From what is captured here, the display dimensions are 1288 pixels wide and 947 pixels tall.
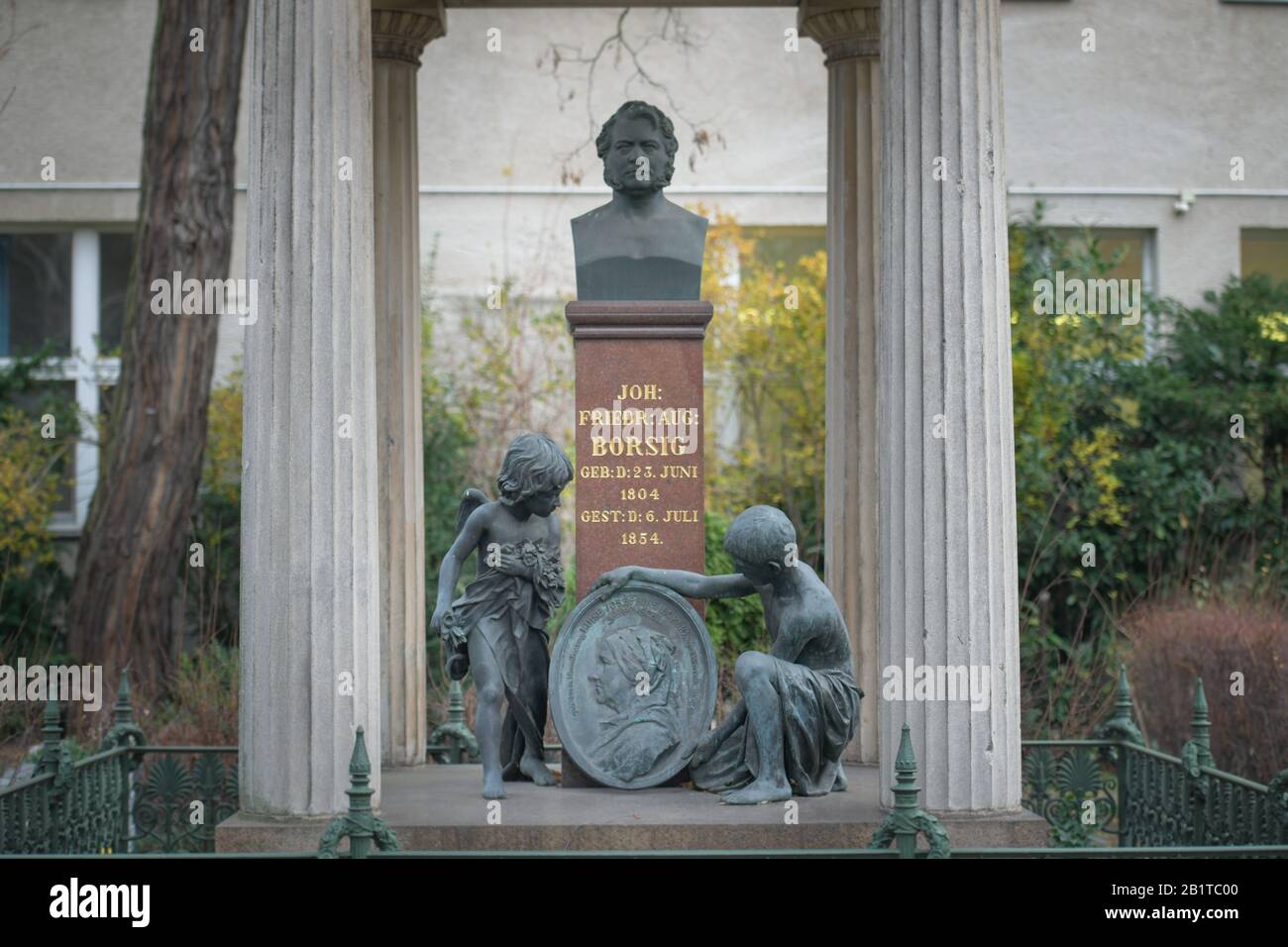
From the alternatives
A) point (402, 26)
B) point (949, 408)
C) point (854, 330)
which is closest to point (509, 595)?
point (949, 408)

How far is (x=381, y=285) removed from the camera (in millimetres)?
11227

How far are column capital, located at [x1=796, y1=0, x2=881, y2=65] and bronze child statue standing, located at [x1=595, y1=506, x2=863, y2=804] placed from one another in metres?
3.71

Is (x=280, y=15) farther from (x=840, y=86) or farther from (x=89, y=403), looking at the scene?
(x=89, y=403)

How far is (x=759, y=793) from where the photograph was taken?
900 cm

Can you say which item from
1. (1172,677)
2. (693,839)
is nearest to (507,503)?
(693,839)

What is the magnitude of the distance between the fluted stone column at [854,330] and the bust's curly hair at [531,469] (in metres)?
2.52

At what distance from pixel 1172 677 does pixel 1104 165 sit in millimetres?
7214

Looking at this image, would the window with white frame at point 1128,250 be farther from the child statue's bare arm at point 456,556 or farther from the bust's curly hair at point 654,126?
the child statue's bare arm at point 456,556

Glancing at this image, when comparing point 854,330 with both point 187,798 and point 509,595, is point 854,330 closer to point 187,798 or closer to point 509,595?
point 509,595

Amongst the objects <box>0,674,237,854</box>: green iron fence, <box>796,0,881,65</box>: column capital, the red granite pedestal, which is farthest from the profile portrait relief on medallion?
<box>796,0,881,65</box>: column capital

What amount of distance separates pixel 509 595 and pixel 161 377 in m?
6.54

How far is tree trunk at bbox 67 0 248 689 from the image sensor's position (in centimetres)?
1491

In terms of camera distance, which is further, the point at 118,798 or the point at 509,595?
the point at 118,798
